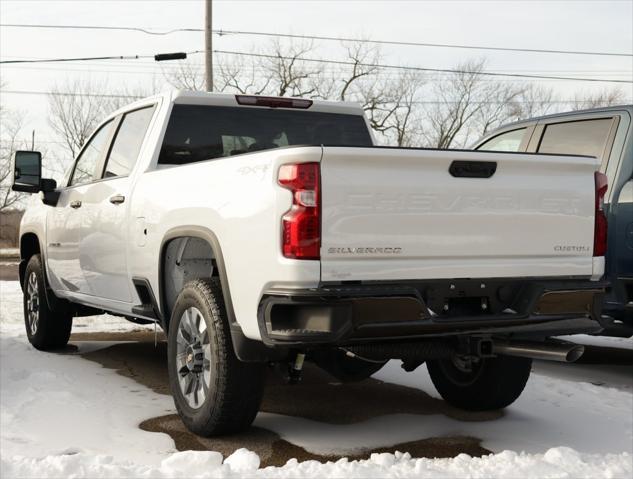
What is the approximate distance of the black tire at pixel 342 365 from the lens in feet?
15.3

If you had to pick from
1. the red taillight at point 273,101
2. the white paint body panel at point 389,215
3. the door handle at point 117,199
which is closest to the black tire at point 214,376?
the white paint body panel at point 389,215

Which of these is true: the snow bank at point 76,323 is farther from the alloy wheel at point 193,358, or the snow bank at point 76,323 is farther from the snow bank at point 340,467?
the snow bank at point 340,467

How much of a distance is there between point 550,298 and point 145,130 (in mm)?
3169

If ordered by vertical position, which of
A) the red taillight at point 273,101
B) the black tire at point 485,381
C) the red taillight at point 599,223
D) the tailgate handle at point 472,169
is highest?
the red taillight at point 273,101

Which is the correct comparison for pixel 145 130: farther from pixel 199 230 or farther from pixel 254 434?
pixel 254 434

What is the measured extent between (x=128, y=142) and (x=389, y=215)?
2990mm

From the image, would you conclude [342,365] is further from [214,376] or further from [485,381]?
[485,381]

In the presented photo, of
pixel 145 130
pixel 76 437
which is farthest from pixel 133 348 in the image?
pixel 76 437

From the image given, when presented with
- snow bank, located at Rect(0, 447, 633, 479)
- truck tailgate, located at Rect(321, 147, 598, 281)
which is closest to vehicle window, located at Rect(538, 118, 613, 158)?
truck tailgate, located at Rect(321, 147, 598, 281)

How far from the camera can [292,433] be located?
5.00 meters

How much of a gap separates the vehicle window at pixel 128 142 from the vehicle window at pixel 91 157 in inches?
10.7

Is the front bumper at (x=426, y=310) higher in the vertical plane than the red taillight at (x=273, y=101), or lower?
lower

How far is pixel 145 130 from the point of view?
243 inches

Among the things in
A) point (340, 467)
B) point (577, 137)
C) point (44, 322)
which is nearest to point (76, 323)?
point (44, 322)
